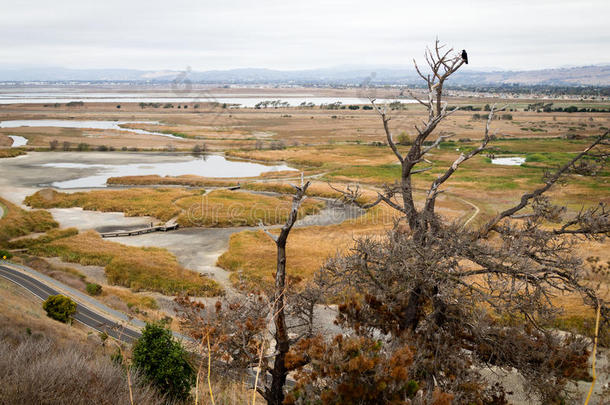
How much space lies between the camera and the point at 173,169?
7662cm

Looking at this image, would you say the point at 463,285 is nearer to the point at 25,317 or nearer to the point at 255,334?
the point at 255,334

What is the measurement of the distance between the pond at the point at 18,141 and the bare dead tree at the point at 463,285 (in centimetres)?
10679

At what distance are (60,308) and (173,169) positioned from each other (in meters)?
54.9

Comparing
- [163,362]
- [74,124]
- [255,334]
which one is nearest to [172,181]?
[163,362]

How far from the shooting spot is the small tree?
14914mm

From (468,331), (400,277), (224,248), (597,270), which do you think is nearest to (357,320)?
(400,277)

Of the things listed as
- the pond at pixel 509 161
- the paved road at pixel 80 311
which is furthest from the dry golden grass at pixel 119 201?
the pond at pixel 509 161

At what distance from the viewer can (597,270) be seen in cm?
3002

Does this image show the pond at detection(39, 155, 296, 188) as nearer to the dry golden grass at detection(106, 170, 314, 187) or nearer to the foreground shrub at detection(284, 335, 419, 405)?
the dry golden grass at detection(106, 170, 314, 187)

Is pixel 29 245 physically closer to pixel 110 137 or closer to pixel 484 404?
pixel 484 404

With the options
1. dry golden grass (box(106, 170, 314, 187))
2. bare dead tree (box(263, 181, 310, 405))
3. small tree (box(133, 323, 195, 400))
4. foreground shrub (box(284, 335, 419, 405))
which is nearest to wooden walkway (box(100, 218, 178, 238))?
dry golden grass (box(106, 170, 314, 187))

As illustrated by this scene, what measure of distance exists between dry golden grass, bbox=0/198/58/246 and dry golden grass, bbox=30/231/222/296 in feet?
15.7

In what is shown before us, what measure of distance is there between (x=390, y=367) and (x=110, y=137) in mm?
113680

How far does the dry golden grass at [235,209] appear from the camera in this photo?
157 feet
